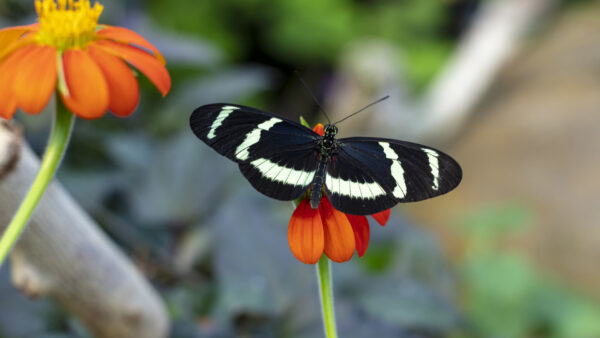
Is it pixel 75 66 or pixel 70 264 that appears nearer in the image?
pixel 75 66

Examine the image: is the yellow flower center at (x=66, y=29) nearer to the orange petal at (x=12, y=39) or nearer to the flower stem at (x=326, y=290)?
the orange petal at (x=12, y=39)

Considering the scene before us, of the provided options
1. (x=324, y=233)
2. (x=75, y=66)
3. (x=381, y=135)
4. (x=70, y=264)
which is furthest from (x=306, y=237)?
(x=381, y=135)

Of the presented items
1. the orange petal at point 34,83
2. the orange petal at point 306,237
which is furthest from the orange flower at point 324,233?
the orange petal at point 34,83

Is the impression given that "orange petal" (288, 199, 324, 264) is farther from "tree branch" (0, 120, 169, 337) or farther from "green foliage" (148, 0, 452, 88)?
"green foliage" (148, 0, 452, 88)

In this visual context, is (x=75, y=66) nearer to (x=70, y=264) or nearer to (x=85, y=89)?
(x=85, y=89)

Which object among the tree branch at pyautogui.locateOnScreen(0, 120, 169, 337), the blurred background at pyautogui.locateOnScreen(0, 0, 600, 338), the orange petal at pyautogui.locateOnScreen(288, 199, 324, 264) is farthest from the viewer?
the blurred background at pyautogui.locateOnScreen(0, 0, 600, 338)

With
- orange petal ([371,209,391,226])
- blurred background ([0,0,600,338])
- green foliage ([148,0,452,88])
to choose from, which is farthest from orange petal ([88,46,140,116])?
green foliage ([148,0,452,88])
